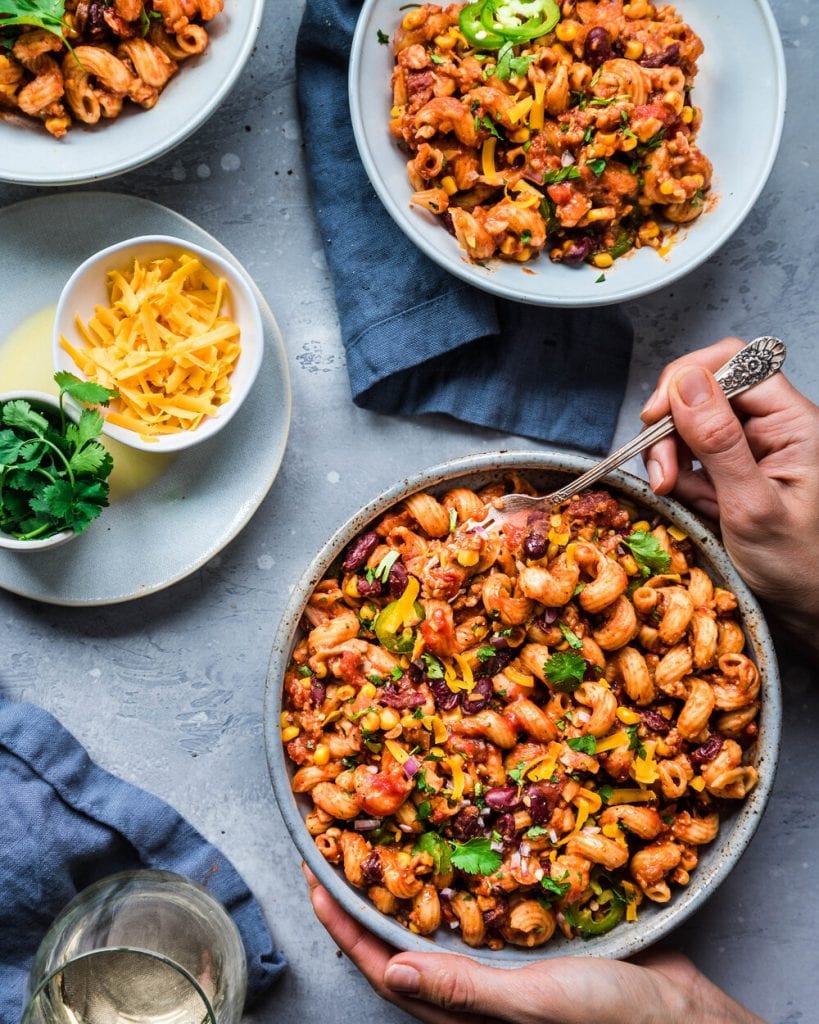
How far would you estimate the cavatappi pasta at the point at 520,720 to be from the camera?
2.19 metres

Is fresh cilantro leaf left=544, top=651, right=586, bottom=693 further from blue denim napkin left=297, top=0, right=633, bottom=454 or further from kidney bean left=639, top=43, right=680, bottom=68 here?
kidney bean left=639, top=43, right=680, bottom=68

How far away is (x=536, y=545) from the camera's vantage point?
7.21 ft

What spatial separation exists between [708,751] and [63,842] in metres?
1.57

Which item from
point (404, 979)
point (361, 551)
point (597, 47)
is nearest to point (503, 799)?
point (404, 979)

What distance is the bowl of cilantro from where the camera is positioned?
87.4 inches

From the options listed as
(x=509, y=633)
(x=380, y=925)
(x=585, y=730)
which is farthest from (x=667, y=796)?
(x=380, y=925)

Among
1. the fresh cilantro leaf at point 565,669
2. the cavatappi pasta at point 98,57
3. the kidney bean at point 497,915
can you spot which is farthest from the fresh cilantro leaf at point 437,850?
the cavatappi pasta at point 98,57

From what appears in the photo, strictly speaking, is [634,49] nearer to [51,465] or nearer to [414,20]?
[414,20]

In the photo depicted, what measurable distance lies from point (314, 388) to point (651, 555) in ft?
3.20

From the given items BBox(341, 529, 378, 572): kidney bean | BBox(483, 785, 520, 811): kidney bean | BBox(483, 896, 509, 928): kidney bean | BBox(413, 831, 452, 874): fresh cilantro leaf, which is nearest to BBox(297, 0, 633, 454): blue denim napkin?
BBox(341, 529, 378, 572): kidney bean

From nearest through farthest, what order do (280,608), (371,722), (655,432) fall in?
(371,722) < (655,432) < (280,608)

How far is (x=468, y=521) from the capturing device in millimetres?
2301

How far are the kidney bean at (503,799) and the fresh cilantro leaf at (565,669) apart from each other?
0.85 ft

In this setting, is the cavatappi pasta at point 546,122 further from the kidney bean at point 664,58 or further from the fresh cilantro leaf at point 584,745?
the fresh cilantro leaf at point 584,745
